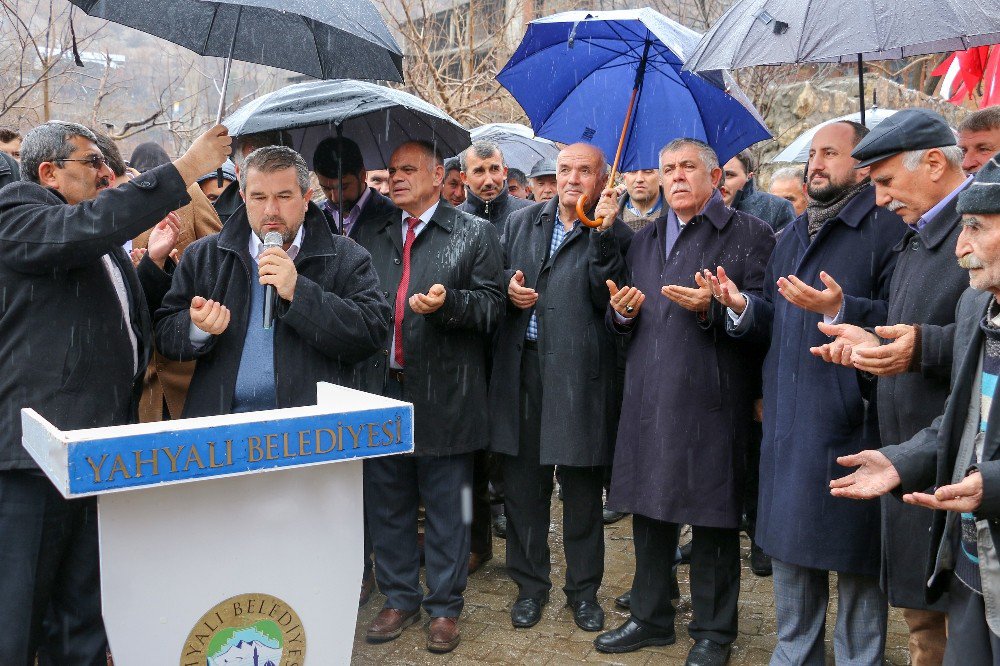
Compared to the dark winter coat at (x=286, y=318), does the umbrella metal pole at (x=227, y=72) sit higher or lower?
higher

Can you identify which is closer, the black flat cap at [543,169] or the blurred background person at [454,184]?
the blurred background person at [454,184]

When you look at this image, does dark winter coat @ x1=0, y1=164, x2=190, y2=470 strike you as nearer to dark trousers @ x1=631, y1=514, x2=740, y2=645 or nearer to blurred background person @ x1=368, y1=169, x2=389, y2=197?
dark trousers @ x1=631, y1=514, x2=740, y2=645

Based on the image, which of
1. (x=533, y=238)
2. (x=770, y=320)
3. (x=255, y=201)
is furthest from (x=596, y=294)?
(x=255, y=201)

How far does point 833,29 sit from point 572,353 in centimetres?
193

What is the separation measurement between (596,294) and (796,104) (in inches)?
383

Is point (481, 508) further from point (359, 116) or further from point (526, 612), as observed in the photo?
point (359, 116)

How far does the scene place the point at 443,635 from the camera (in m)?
4.64

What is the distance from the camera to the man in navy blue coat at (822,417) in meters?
3.77

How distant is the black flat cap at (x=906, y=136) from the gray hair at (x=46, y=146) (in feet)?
9.48

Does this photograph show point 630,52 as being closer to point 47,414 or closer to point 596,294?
point 596,294

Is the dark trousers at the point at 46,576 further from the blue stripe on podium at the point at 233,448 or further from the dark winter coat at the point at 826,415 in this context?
the dark winter coat at the point at 826,415

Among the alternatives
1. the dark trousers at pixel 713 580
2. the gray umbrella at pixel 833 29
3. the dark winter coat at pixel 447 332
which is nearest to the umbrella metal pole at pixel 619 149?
the dark winter coat at pixel 447 332

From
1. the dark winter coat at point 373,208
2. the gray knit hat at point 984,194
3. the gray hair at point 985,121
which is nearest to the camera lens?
the gray knit hat at point 984,194

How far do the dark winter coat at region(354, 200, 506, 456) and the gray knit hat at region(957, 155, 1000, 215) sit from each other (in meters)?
2.35
